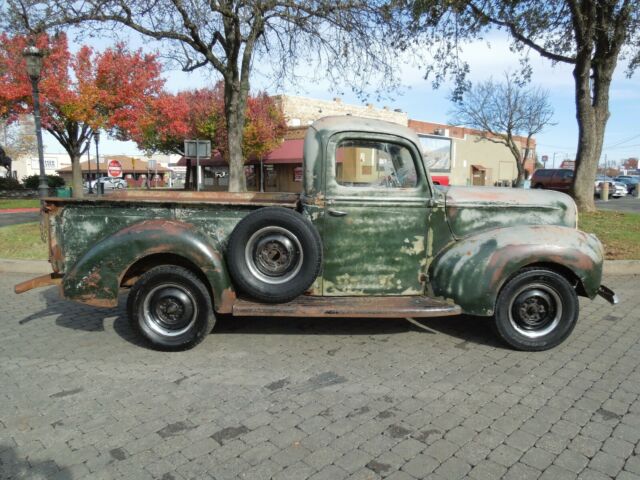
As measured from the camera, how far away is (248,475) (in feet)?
8.11

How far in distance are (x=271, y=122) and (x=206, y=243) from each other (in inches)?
1019

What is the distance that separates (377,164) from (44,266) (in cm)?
600

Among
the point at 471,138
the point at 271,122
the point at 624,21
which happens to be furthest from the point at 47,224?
the point at 471,138

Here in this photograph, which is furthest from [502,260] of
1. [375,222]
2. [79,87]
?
[79,87]

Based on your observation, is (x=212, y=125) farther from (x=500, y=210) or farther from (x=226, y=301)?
(x=500, y=210)

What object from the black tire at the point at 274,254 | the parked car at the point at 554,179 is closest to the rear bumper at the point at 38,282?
the black tire at the point at 274,254

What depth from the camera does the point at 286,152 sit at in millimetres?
30578

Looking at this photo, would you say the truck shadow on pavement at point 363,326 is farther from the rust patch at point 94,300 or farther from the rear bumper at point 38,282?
the rear bumper at point 38,282

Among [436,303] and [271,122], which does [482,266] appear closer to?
[436,303]

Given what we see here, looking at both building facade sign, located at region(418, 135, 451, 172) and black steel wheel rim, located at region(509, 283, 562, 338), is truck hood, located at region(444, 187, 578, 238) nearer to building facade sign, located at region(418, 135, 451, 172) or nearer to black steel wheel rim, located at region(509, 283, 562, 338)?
black steel wheel rim, located at region(509, 283, 562, 338)

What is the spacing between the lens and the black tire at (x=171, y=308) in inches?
161

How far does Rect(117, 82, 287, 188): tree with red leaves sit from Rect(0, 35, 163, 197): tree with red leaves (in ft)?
9.77

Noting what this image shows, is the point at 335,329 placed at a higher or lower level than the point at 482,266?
lower

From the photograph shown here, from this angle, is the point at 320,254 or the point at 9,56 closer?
the point at 320,254
